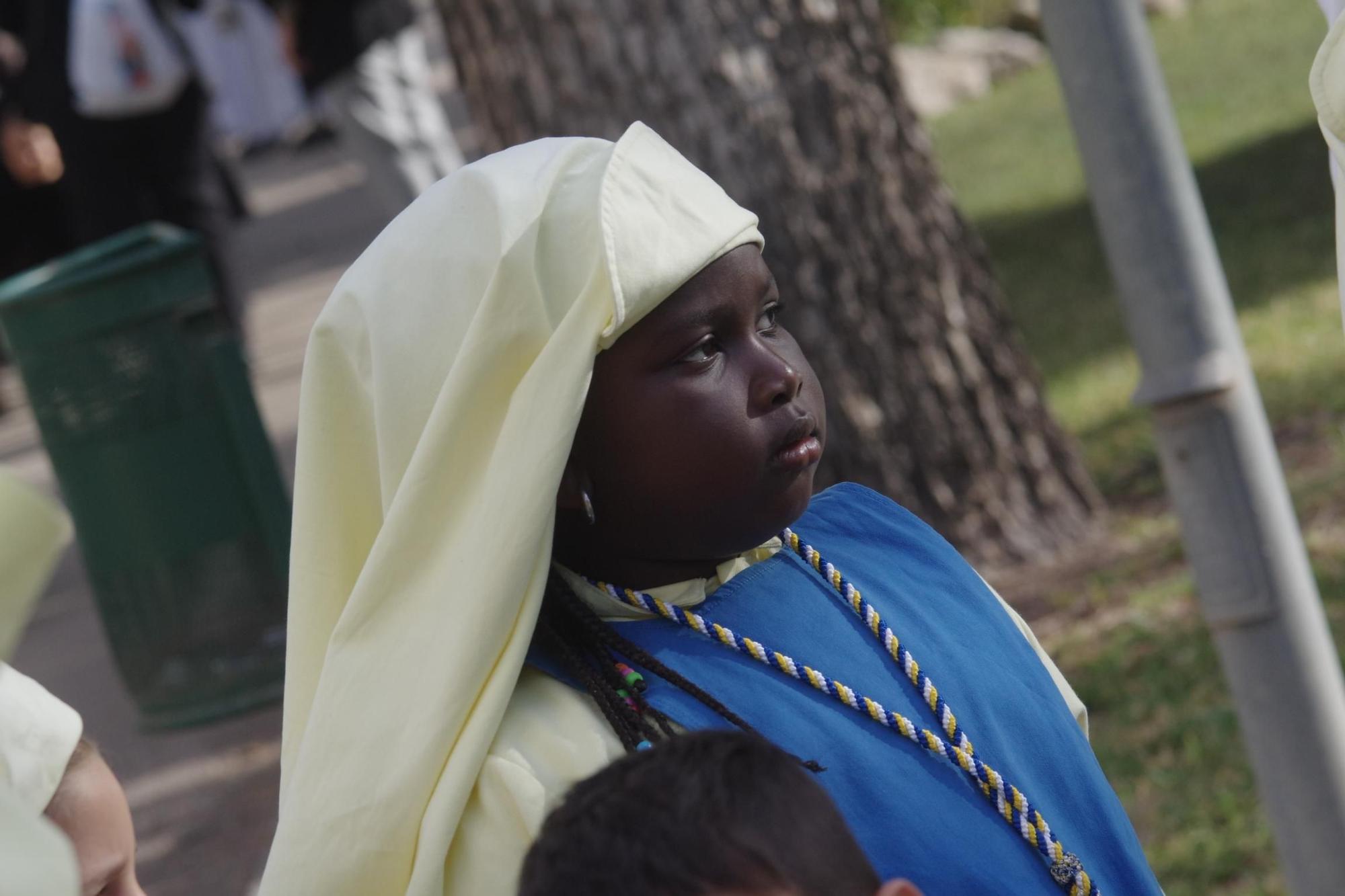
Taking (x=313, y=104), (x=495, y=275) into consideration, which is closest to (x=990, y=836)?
(x=495, y=275)

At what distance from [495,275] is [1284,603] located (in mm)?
1798

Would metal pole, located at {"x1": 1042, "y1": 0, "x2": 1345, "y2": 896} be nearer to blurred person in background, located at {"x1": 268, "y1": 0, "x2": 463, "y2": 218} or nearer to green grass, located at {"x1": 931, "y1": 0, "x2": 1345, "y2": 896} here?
green grass, located at {"x1": 931, "y1": 0, "x2": 1345, "y2": 896}

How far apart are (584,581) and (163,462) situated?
362 centimetres

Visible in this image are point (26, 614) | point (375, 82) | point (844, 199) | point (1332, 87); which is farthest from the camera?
point (375, 82)

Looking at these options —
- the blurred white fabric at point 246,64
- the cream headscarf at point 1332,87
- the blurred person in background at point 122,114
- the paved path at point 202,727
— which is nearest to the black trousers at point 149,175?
the blurred person in background at point 122,114

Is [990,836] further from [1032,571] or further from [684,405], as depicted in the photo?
[1032,571]

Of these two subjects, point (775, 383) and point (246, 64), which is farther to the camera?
point (246, 64)

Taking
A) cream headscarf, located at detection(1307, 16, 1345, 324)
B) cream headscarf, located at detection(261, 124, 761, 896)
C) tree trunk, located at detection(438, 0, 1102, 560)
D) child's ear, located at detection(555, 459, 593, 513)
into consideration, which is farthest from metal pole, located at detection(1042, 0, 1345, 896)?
tree trunk, located at detection(438, 0, 1102, 560)

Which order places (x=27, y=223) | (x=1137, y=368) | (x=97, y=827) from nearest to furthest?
(x=97, y=827) < (x=1137, y=368) < (x=27, y=223)

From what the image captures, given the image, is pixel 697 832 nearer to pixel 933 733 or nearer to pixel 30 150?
pixel 933 733

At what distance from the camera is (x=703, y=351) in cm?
186

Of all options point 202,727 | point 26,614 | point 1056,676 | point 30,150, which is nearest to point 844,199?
point 202,727

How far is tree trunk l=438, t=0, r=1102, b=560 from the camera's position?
16.3 feet

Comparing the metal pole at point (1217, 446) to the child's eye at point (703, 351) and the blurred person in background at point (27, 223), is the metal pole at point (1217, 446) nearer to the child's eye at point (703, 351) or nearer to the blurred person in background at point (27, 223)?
the child's eye at point (703, 351)
